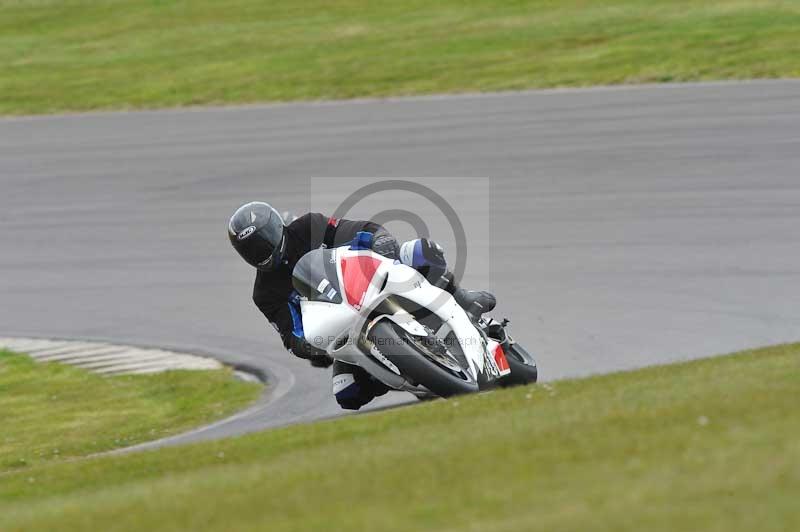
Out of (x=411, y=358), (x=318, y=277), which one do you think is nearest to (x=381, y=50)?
(x=318, y=277)

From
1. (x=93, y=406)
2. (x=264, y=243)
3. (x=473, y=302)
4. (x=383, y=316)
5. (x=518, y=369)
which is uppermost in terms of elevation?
(x=264, y=243)

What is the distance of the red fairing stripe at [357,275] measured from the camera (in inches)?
335

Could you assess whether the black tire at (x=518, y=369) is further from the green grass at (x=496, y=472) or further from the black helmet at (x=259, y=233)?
the black helmet at (x=259, y=233)

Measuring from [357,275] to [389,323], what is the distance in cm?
39

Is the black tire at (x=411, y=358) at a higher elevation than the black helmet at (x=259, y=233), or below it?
below

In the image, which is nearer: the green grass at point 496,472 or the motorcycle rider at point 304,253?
the green grass at point 496,472

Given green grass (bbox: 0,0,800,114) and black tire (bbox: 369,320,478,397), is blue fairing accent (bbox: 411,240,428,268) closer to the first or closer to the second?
black tire (bbox: 369,320,478,397)

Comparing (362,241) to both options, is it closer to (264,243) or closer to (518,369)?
(264,243)

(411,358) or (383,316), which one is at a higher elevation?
(383,316)

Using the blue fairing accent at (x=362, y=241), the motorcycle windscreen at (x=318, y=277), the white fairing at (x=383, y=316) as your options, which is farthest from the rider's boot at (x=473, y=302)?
the motorcycle windscreen at (x=318, y=277)

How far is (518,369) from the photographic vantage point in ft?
30.5

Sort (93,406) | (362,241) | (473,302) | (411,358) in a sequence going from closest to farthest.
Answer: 1. (411,358)
2. (362,241)
3. (473,302)
4. (93,406)

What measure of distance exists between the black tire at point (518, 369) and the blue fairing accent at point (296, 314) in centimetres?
134

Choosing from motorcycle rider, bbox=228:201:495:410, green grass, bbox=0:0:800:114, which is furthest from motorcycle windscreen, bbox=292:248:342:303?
green grass, bbox=0:0:800:114
